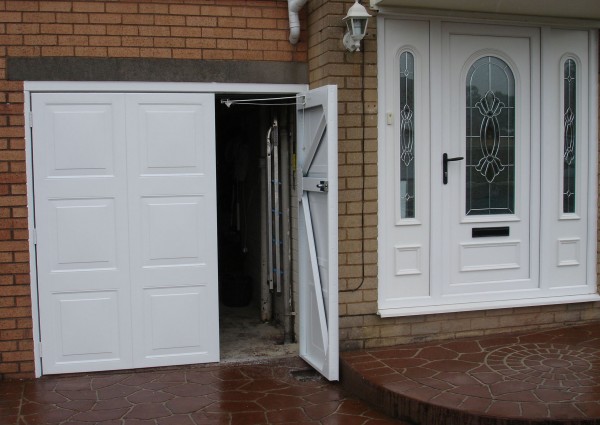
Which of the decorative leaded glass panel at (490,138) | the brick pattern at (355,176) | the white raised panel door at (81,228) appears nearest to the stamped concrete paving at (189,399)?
the white raised panel door at (81,228)

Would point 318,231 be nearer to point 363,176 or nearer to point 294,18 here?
point 363,176

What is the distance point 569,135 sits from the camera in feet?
22.7

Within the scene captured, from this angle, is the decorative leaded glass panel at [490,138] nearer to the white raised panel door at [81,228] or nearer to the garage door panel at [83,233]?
the white raised panel door at [81,228]

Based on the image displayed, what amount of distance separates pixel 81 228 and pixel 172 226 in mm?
769

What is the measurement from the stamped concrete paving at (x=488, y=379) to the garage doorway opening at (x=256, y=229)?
4.54ft

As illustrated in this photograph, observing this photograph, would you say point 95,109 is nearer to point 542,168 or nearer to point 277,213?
point 277,213

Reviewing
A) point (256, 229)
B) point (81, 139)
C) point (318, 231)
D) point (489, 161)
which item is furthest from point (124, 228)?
point (489, 161)

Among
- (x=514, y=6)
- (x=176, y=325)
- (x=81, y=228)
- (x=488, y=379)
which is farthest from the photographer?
(x=176, y=325)

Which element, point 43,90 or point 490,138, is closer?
point 43,90

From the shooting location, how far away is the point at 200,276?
6.43 metres

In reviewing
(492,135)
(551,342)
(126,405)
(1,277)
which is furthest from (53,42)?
(551,342)

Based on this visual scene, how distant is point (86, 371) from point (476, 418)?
336cm

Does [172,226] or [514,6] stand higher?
[514,6]

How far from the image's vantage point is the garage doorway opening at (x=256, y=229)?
7.30 m
